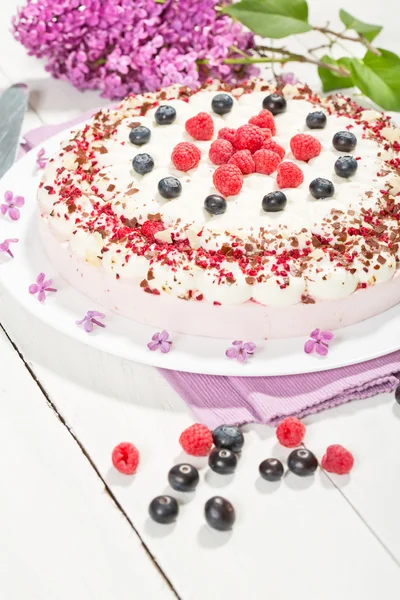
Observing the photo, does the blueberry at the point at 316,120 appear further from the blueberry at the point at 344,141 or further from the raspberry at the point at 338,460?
the raspberry at the point at 338,460

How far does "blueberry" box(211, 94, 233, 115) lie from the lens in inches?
112

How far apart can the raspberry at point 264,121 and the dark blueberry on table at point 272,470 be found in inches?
43.6

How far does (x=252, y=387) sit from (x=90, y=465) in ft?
1.50

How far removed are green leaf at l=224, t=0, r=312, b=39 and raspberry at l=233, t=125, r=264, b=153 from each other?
0.58 meters

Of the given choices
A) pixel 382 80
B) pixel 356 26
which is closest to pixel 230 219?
pixel 382 80

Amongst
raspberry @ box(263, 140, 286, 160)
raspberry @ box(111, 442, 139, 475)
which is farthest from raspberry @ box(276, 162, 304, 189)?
raspberry @ box(111, 442, 139, 475)

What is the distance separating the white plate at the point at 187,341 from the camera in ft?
7.55

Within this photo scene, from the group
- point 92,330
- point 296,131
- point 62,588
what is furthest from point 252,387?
point 296,131

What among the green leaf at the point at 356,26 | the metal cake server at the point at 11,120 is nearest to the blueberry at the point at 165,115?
the metal cake server at the point at 11,120

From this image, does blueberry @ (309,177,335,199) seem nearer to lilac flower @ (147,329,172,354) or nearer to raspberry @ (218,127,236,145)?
raspberry @ (218,127,236,145)

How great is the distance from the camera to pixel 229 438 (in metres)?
2.18

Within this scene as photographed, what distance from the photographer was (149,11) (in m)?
3.31

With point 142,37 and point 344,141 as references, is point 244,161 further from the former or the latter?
point 142,37

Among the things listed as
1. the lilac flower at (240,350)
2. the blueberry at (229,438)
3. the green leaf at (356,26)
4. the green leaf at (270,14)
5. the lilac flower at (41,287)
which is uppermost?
the green leaf at (270,14)
